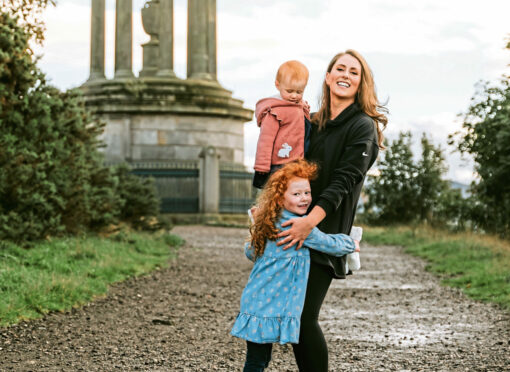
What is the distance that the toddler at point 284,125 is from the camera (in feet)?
14.1

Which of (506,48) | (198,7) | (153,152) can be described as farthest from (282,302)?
(198,7)

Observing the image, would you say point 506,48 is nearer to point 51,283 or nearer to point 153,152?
point 51,283

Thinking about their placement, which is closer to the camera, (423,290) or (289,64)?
(289,64)

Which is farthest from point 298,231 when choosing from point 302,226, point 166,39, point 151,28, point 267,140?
point 151,28

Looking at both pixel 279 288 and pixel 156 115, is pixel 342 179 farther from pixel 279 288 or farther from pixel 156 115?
pixel 156 115

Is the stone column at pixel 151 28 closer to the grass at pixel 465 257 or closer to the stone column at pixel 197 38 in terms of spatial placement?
the stone column at pixel 197 38

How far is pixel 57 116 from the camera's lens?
12.0m


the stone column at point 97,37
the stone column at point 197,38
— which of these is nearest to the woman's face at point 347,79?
the stone column at point 197,38

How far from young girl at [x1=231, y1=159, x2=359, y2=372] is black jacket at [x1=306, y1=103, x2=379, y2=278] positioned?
9 cm

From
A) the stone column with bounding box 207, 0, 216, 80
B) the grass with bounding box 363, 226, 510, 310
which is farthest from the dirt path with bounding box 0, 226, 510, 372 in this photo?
the stone column with bounding box 207, 0, 216, 80

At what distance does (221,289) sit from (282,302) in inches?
246

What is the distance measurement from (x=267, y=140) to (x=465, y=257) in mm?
9444

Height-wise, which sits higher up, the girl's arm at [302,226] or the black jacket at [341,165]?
the black jacket at [341,165]

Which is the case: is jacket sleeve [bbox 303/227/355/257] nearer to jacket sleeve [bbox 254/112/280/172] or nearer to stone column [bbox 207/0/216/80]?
jacket sleeve [bbox 254/112/280/172]
